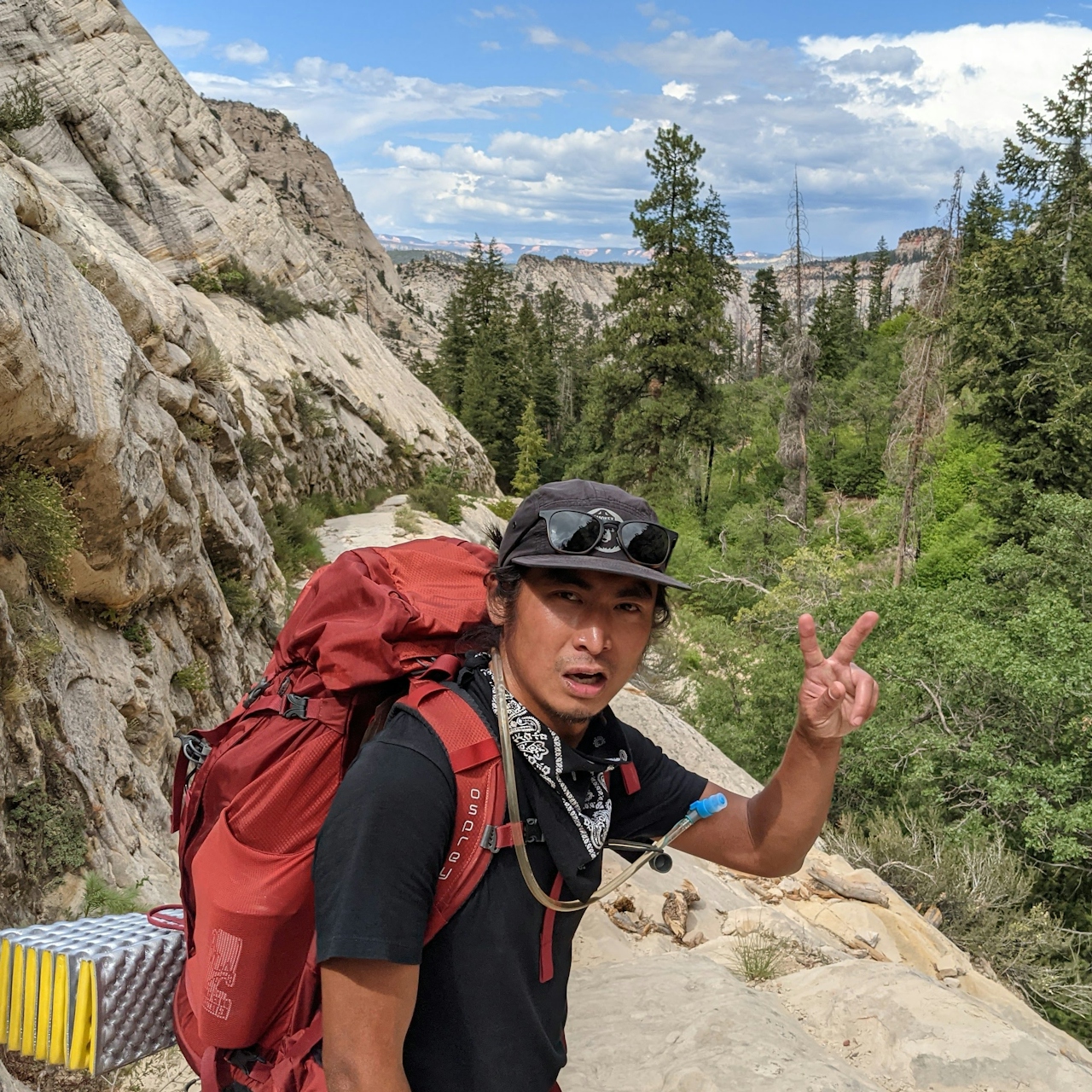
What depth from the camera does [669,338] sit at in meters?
27.1

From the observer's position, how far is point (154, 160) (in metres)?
20.7

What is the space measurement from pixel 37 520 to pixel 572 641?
13.1 ft

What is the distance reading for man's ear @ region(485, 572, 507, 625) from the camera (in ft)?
5.79

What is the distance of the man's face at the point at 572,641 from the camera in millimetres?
1635

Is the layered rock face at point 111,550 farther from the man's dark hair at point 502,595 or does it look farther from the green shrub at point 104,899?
the man's dark hair at point 502,595

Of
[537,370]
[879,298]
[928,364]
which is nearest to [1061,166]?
[928,364]

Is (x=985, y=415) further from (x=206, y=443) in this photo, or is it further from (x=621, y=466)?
(x=206, y=443)

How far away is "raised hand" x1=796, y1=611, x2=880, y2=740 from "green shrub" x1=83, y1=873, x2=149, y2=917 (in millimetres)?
3422

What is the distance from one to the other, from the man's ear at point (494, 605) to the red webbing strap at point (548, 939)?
0.53 meters

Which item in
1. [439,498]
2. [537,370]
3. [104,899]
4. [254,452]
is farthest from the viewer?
[537,370]

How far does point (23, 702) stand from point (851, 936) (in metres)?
6.08

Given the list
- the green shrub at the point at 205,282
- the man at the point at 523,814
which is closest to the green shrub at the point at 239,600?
the man at the point at 523,814

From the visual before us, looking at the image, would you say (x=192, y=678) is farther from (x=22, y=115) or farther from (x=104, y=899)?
(x=22, y=115)

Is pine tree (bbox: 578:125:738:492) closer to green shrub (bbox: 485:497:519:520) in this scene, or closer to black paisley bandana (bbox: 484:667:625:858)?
green shrub (bbox: 485:497:519:520)
